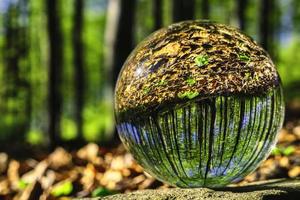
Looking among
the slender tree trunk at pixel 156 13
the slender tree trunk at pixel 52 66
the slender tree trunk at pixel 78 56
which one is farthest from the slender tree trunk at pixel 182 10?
the slender tree trunk at pixel 78 56

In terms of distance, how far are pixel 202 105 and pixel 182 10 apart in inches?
449

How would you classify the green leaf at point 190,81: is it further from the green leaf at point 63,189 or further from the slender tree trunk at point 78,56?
the slender tree trunk at point 78,56

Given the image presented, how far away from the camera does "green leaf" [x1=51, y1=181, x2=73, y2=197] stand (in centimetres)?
381

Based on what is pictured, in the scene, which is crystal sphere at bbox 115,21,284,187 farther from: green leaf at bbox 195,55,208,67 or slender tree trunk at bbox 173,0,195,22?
slender tree trunk at bbox 173,0,195,22

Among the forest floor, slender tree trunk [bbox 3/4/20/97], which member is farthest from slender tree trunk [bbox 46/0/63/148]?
slender tree trunk [bbox 3/4/20/97]

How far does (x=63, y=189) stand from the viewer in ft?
12.7

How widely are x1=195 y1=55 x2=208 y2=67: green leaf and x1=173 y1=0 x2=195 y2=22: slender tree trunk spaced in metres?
10.3

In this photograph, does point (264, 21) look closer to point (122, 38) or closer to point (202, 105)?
point (122, 38)

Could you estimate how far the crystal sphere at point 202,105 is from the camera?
2.75 metres

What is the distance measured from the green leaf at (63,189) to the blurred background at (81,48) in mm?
4492

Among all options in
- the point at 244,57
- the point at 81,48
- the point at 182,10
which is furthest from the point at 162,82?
the point at 81,48

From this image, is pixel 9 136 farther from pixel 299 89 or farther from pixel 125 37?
pixel 299 89

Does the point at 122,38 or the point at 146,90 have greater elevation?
the point at 122,38

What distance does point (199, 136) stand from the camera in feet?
9.07
